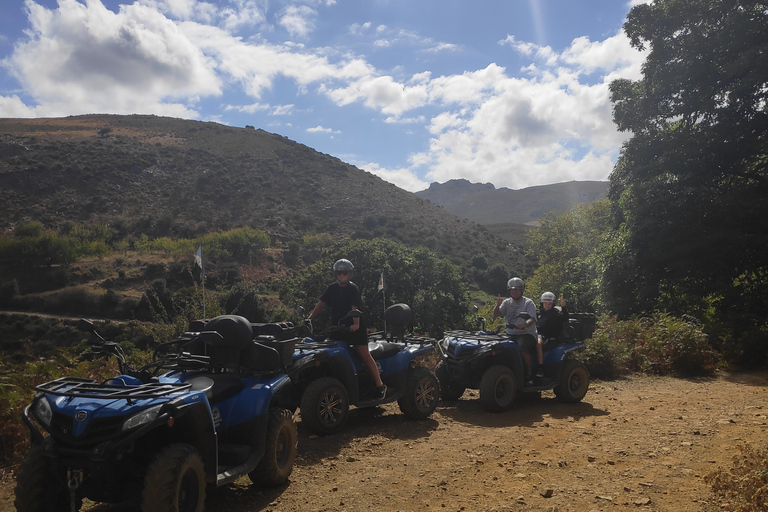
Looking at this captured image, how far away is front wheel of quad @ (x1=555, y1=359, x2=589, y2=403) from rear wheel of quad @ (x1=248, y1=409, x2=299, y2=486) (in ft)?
18.2

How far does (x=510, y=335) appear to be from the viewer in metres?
9.55

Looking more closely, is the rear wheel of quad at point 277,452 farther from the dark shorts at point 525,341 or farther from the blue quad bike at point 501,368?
the dark shorts at point 525,341

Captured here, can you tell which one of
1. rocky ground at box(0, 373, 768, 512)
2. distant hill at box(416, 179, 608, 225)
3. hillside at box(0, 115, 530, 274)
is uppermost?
distant hill at box(416, 179, 608, 225)

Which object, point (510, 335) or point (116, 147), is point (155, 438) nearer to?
point (510, 335)

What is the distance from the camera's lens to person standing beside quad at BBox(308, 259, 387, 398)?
7.55 meters

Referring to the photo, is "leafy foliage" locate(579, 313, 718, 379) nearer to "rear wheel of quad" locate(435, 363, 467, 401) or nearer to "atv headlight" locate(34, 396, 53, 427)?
"rear wheel of quad" locate(435, 363, 467, 401)

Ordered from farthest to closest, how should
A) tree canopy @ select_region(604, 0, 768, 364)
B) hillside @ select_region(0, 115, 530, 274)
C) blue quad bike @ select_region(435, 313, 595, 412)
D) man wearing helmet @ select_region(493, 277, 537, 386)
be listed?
hillside @ select_region(0, 115, 530, 274), tree canopy @ select_region(604, 0, 768, 364), man wearing helmet @ select_region(493, 277, 537, 386), blue quad bike @ select_region(435, 313, 595, 412)

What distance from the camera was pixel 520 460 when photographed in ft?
20.0

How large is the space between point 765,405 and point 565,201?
7077 inches

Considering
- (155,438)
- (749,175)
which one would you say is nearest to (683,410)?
(155,438)

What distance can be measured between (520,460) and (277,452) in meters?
2.58

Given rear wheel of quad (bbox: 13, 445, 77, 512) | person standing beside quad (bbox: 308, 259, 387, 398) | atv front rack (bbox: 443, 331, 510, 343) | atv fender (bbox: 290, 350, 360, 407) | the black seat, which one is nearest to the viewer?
rear wheel of quad (bbox: 13, 445, 77, 512)

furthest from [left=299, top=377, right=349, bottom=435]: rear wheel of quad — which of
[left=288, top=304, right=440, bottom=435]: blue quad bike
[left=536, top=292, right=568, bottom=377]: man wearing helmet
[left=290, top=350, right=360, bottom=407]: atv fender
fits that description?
[left=536, top=292, right=568, bottom=377]: man wearing helmet

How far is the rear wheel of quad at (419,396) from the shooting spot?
8.16 m
